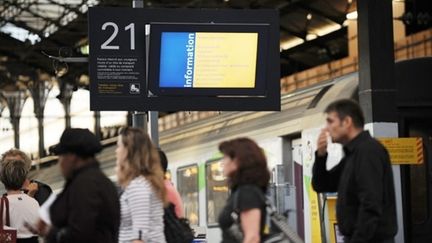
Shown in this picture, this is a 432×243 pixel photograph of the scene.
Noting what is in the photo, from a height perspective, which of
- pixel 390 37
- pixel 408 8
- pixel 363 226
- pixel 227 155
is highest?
pixel 408 8

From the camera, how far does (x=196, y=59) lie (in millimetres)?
12445

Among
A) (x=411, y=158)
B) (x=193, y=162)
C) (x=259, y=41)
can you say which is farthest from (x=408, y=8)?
(x=411, y=158)

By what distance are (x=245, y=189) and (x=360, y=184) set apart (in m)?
0.69

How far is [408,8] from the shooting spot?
2764 cm

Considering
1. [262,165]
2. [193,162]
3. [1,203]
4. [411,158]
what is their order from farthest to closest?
[193,162] → [411,158] → [1,203] → [262,165]

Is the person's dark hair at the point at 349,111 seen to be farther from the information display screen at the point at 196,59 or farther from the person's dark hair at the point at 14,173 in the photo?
the information display screen at the point at 196,59

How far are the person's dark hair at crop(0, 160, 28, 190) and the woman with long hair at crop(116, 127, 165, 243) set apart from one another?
6.10ft

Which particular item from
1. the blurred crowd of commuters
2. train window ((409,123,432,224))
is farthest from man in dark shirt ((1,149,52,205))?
train window ((409,123,432,224))

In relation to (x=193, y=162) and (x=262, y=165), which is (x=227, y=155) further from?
(x=193, y=162)

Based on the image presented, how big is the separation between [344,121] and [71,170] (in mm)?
1574

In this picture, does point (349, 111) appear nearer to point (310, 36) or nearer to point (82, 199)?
point (82, 199)

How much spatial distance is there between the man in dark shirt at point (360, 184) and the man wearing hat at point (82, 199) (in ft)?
4.27

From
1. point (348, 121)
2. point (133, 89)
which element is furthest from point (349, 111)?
point (133, 89)

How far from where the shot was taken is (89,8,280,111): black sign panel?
12.2 m
